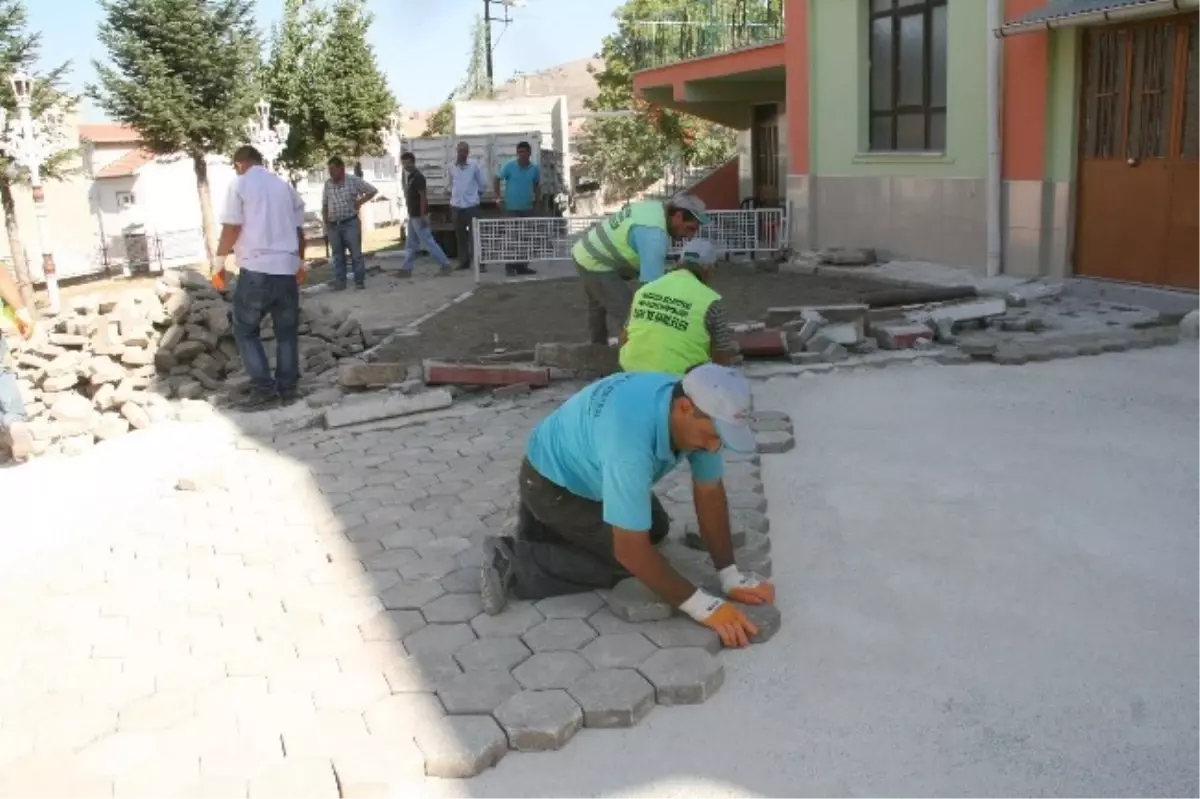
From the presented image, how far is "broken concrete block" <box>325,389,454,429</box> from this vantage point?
6945 millimetres

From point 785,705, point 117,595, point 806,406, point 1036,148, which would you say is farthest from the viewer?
point 1036,148

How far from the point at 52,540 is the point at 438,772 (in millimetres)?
3160

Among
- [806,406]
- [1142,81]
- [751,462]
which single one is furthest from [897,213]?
[751,462]

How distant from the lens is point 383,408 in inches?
277

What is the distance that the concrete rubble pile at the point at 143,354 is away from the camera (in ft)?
26.5

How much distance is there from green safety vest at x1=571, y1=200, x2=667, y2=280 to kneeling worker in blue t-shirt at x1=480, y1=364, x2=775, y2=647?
236 centimetres

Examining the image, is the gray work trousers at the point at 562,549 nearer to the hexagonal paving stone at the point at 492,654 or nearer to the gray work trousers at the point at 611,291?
the hexagonal paving stone at the point at 492,654

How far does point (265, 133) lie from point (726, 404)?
23.3m

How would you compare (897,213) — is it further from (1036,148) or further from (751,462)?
(751,462)

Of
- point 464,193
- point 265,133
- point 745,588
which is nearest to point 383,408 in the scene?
point 745,588

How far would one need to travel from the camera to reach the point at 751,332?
8.03 metres

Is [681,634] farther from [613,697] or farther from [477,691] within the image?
[477,691]

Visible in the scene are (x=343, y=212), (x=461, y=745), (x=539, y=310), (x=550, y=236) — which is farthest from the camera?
(x=550, y=236)

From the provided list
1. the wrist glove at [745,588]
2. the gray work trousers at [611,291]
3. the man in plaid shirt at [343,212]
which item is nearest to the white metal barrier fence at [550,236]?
the man in plaid shirt at [343,212]
